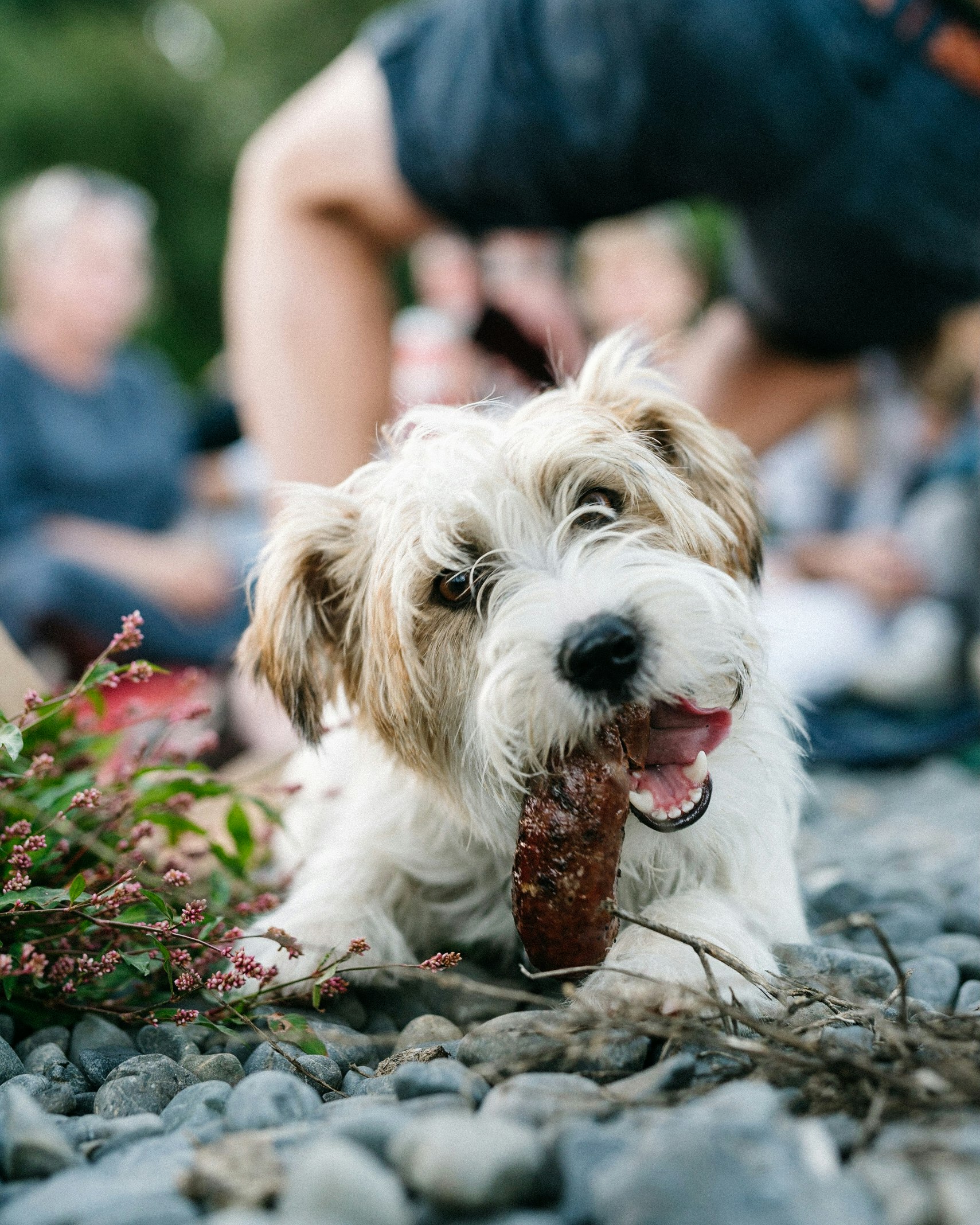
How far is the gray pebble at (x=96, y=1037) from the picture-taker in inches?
81.7

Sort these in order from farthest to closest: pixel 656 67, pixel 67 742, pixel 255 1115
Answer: pixel 656 67, pixel 67 742, pixel 255 1115

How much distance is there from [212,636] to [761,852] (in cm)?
532

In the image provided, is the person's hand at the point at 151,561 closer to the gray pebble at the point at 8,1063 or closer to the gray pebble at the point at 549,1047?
the gray pebble at the point at 8,1063

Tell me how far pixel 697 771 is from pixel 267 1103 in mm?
1003

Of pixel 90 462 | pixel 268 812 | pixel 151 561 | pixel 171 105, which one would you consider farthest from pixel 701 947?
pixel 171 105

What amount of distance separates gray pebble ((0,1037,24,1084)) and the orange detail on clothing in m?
3.88

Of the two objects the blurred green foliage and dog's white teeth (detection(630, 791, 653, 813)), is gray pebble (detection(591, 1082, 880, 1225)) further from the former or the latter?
the blurred green foliage

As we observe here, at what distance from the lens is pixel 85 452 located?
23.7 feet

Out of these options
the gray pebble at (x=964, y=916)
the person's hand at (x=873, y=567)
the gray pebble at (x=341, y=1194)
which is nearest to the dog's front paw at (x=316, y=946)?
the gray pebble at (x=341, y=1194)

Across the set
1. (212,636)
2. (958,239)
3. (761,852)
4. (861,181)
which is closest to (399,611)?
(761,852)

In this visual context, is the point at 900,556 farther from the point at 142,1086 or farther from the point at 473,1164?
the point at 473,1164

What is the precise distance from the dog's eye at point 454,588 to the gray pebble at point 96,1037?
105 centimetres

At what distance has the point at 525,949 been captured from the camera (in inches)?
80.2

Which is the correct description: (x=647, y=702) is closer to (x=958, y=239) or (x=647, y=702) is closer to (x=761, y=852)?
(x=761, y=852)
